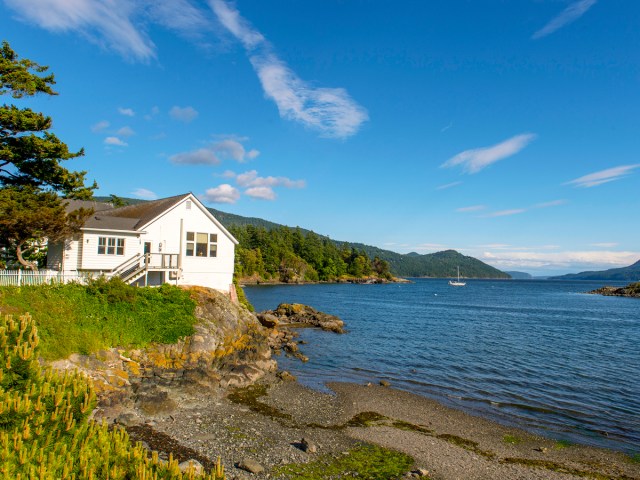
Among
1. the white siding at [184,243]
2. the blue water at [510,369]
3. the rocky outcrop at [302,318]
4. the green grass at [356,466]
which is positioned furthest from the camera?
the rocky outcrop at [302,318]

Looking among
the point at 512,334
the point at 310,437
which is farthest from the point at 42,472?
the point at 512,334

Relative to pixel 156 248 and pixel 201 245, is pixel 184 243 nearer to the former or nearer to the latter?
pixel 201 245

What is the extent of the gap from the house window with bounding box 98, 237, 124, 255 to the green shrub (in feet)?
68.5

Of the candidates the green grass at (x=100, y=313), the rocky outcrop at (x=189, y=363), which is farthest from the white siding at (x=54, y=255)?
the rocky outcrop at (x=189, y=363)

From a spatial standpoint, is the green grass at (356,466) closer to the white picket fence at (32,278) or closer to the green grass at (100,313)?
the green grass at (100,313)

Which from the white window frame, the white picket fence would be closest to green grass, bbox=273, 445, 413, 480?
the white picket fence

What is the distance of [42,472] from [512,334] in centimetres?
5172

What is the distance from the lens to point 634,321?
64.7 metres

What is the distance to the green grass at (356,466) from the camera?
1396 cm

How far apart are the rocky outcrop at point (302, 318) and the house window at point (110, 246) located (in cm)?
1940

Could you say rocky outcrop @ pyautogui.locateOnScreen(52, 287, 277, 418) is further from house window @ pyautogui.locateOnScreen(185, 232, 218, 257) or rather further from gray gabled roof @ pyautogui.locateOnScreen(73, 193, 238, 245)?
gray gabled roof @ pyautogui.locateOnScreen(73, 193, 238, 245)

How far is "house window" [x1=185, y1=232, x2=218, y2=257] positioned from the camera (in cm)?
3099

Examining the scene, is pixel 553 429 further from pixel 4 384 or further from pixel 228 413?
pixel 4 384

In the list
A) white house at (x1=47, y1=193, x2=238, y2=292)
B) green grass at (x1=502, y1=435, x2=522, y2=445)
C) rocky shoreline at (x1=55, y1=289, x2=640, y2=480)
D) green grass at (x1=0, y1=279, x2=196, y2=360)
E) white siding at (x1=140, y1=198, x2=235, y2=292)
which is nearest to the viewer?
rocky shoreline at (x1=55, y1=289, x2=640, y2=480)
